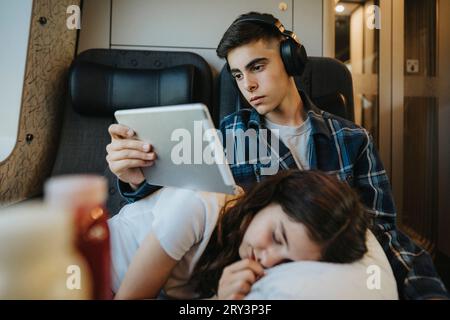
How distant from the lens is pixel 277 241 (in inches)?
17.1

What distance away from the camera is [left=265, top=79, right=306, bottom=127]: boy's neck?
73 centimetres

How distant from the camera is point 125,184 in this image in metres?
0.63

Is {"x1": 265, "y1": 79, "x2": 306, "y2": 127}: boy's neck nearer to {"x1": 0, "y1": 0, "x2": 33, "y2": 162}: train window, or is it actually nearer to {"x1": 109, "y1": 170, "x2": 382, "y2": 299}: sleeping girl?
{"x1": 109, "y1": 170, "x2": 382, "y2": 299}: sleeping girl

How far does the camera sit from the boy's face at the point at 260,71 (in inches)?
25.6

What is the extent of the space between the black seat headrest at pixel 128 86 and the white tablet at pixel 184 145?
0.27 meters

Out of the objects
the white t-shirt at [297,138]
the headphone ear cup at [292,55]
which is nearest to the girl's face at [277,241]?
the white t-shirt at [297,138]

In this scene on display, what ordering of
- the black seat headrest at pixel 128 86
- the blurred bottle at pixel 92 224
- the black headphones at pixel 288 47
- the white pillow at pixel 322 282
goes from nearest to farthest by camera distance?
the white pillow at pixel 322 282 < the blurred bottle at pixel 92 224 < the black headphones at pixel 288 47 < the black seat headrest at pixel 128 86

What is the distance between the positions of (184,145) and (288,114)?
14.0 inches

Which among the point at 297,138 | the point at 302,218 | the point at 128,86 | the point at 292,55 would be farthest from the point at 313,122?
the point at 128,86

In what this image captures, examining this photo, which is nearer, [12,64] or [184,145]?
[184,145]

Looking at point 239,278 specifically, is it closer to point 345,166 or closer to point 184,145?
point 184,145

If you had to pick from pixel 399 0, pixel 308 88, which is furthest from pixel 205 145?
pixel 399 0

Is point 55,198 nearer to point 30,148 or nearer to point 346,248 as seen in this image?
point 30,148

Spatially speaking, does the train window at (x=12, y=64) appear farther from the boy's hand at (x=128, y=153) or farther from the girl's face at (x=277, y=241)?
the girl's face at (x=277, y=241)
